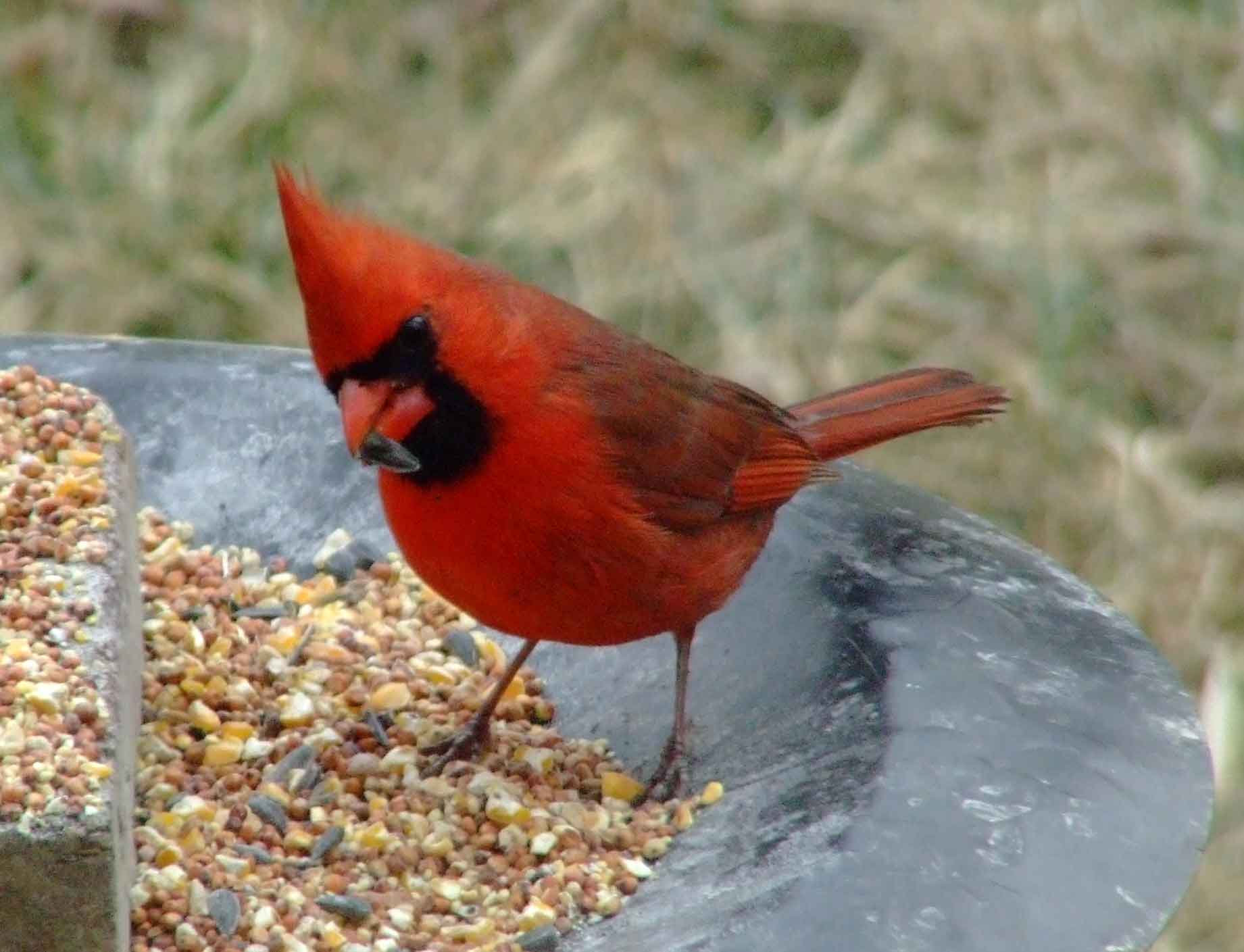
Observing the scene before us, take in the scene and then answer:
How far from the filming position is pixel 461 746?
2.71m

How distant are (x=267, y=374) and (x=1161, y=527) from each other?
2.54 meters

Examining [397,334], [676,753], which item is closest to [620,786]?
[676,753]

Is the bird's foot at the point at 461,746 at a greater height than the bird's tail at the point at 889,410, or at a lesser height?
lesser

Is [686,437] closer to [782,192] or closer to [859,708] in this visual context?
[859,708]

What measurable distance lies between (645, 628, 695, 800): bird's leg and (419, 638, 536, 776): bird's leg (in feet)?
0.64

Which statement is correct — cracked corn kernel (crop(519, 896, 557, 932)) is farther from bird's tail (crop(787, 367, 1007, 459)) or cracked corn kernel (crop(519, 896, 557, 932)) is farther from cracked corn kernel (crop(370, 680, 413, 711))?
bird's tail (crop(787, 367, 1007, 459))

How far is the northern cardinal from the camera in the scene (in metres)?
2.34

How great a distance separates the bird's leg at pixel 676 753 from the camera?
2.59 meters

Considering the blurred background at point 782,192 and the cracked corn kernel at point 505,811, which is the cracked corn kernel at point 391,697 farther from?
the blurred background at point 782,192

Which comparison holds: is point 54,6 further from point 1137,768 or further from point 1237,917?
point 1137,768

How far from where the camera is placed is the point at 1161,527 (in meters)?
4.94

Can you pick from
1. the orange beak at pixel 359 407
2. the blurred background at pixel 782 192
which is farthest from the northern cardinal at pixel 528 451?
the blurred background at pixel 782 192

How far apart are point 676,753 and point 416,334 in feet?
2.05

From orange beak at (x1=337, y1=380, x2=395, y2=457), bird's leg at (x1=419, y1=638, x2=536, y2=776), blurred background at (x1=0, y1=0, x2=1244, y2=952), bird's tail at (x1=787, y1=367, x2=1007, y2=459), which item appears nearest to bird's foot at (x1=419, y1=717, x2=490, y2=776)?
bird's leg at (x1=419, y1=638, x2=536, y2=776)
